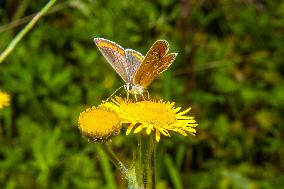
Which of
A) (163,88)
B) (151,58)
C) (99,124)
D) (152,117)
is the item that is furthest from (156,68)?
(163,88)

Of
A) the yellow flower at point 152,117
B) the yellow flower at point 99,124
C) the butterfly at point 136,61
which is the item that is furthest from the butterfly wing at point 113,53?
the yellow flower at point 99,124

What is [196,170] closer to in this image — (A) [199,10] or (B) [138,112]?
(A) [199,10]

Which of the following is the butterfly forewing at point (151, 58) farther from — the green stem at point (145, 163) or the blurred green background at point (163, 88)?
the blurred green background at point (163, 88)

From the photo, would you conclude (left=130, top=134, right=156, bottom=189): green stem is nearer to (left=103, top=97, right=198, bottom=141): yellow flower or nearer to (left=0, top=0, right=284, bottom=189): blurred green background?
(left=103, top=97, right=198, bottom=141): yellow flower

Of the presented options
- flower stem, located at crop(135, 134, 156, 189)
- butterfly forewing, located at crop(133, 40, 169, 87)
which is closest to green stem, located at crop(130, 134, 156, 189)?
flower stem, located at crop(135, 134, 156, 189)

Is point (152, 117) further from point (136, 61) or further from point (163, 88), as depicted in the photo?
point (163, 88)

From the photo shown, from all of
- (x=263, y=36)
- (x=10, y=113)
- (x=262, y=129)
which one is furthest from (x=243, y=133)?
(x=10, y=113)
